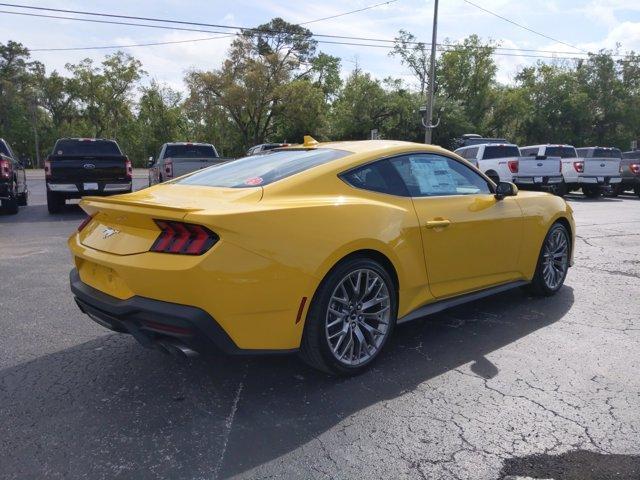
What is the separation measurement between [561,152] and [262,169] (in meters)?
18.4

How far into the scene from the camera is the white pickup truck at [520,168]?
1783 cm

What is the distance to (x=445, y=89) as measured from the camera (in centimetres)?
4697

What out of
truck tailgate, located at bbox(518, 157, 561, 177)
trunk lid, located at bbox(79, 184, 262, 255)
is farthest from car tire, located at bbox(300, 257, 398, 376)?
truck tailgate, located at bbox(518, 157, 561, 177)

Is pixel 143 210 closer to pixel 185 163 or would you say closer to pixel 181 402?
pixel 181 402

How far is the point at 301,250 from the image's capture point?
3084 millimetres

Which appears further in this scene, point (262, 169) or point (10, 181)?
point (10, 181)

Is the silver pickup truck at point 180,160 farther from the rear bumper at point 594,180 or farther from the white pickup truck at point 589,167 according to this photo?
the rear bumper at point 594,180

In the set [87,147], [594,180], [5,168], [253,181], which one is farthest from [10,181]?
[594,180]

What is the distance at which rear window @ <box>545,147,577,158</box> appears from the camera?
19.1 metres

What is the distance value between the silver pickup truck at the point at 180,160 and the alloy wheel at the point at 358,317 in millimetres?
9435

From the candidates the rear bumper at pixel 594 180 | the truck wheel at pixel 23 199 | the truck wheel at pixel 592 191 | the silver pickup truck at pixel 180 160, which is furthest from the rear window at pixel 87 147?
the truck wheel at pixel 592 191

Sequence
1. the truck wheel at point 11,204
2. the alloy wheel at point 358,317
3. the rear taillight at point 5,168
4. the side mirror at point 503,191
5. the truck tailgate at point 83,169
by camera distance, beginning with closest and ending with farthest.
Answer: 1. the alloy wheel at point 358,317
2. the side mirror at point 503,191
3. the rear taillight at point 5,168
4. the truck wheel at point 11,204
5. the truck tailgate at point 83,169

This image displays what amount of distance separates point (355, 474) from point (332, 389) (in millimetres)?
871

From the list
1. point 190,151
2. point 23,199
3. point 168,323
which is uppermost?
point 190,151
